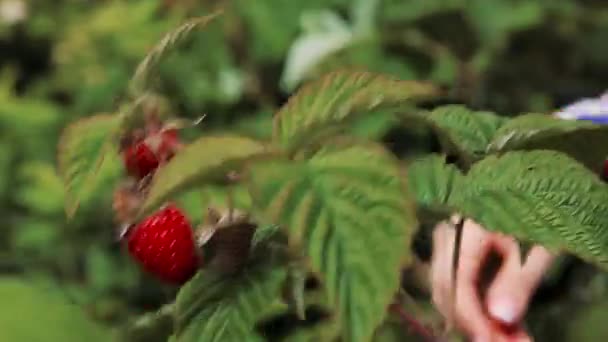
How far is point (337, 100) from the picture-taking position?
0.30 metres

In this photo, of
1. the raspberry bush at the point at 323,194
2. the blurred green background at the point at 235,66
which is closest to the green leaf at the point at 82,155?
the raspberry bush at the point at 323,194

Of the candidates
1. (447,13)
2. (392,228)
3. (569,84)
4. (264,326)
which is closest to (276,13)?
(447,13)

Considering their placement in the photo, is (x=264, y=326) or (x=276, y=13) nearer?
(x=264, y=326)

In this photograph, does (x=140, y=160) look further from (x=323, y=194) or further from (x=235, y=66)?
(x=235, y=66)

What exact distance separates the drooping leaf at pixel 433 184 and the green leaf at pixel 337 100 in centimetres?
3

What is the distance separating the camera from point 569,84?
131cm

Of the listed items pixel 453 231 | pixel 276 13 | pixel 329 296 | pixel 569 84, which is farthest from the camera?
pixel 569 84

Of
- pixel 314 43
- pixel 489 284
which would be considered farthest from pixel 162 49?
pixel 314 43

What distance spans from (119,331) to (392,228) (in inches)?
5.9

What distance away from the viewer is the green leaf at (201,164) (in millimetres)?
267

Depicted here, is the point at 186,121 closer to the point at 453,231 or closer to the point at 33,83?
the point at 453,231

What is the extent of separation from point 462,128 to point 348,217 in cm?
9

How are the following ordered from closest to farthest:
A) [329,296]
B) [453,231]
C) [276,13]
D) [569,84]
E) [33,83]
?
1. [329,296]
2. [453,231]
3. [276,13]
4. [569,84]
5. [33,83]

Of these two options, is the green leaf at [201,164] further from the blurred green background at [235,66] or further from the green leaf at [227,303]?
the blurred green background at [235,66]
